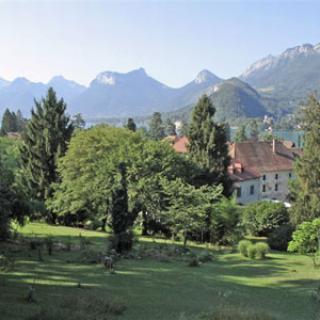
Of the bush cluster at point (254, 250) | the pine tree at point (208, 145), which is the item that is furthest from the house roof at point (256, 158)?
the bush cluster at point (254, 250)

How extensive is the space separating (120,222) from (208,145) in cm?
1789

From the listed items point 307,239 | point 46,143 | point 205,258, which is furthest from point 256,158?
point 205,258

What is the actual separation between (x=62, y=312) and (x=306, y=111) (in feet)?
91.3

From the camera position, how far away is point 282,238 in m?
34.4

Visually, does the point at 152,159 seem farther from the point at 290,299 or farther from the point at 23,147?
the point at 290,299

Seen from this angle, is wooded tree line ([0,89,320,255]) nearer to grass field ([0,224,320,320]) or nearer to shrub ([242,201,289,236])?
shrub ([242,201,289,236])

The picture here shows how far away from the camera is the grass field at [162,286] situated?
13.1 m

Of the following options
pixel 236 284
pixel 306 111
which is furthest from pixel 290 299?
pixel 306 111

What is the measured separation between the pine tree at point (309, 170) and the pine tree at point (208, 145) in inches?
284

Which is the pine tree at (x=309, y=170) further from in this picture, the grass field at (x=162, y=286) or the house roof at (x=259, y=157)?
the house roof at (x=259, y=157)

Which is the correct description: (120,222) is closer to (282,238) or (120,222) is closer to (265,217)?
(282,238)

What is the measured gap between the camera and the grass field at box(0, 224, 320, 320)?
43.0 feet

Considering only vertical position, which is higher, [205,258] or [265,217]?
[265,217]

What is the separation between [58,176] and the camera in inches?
1607
